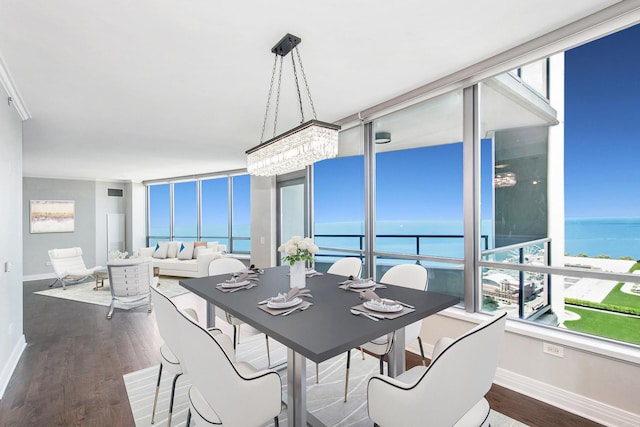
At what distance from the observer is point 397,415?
1146mm

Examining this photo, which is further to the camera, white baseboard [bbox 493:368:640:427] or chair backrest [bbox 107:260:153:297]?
chair backrest [bbox 107:260:153:297]

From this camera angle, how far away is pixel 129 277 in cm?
467

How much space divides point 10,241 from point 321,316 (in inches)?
127

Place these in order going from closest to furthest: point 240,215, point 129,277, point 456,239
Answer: point 456,239
point 129,277
point 240,215

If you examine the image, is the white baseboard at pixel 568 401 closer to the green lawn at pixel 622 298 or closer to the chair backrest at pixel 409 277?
the green lawn at pixel 622 298

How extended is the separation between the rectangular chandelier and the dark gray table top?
3.30 ft

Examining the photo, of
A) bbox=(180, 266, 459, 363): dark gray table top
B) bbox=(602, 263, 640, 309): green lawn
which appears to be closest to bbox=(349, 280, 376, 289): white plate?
bbox=(180, 266, 459, 363): dark gray table top

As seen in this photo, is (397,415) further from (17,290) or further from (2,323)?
(17,290)

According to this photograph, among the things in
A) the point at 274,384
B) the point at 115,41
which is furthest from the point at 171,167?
the point at 274,384

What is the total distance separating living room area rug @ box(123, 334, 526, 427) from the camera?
82.9 inches

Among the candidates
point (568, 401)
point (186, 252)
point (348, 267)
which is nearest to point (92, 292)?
point (186, 252)

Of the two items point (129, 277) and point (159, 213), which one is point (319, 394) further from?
point (159, 213)

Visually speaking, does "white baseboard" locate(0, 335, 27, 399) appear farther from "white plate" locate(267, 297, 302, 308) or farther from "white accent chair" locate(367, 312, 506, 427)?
"white accent chair" locate(367, 312, 506, 427)

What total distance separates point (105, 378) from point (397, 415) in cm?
281
